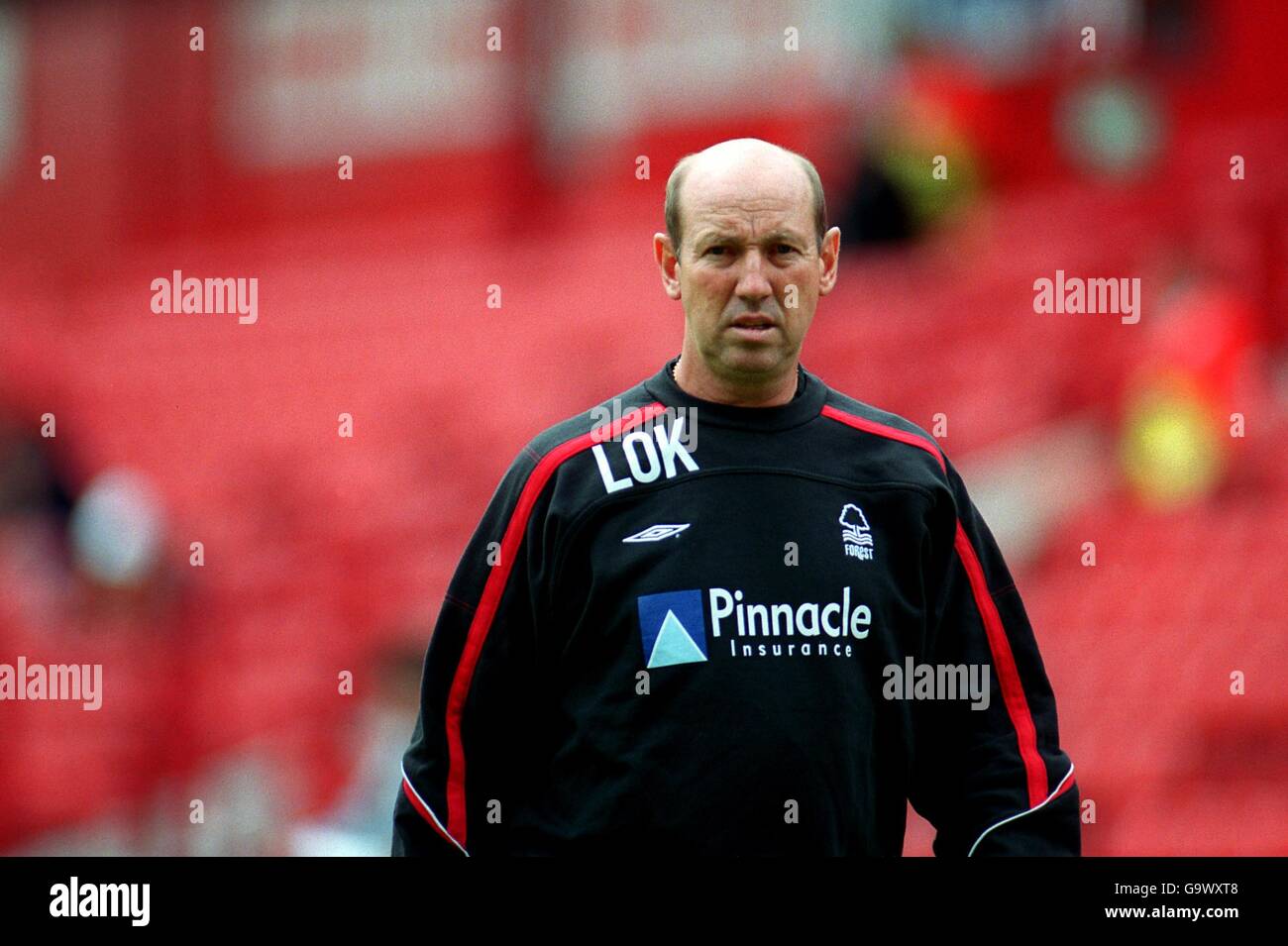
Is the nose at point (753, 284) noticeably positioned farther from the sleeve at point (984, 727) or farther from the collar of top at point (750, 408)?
the sleeve at point (984, 727)

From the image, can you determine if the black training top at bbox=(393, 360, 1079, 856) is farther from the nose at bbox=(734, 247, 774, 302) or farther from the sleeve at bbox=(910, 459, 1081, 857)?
the nose at bbox=(734, 247, 774, 302)

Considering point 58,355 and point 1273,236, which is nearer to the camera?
point 1273,236

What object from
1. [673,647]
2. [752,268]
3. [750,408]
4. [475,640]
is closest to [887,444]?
[750,408]

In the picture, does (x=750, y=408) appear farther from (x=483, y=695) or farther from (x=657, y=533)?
(x=483, y=695)

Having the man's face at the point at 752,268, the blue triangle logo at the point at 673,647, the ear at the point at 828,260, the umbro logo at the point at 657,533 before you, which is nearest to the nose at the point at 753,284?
the man's face at the point at 752,268

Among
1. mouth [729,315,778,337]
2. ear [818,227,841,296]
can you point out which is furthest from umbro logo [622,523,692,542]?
ear [818,227,841,296]

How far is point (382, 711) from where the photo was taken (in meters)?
5.53

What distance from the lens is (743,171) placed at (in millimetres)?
2084

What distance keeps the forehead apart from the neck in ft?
0.54

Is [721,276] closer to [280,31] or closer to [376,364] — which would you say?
[376,364]

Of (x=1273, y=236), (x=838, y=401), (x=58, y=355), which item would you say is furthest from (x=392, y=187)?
(x=838, y=401)

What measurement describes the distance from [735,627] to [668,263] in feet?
1.59

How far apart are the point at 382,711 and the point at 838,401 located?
3594 millimetres

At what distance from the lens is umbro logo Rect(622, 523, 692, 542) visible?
2.04 meters
